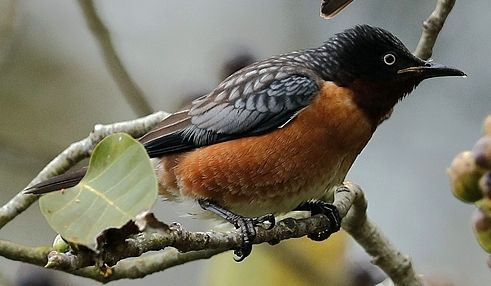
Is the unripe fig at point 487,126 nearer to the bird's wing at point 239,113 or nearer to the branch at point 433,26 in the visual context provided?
the branch at point 433,26

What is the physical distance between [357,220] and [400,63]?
0.59m

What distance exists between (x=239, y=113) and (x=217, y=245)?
110 cm

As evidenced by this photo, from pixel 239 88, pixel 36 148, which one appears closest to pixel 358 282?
pixel 239 88

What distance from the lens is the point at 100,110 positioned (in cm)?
723

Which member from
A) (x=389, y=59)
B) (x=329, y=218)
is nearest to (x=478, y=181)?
(x=329, y=218)

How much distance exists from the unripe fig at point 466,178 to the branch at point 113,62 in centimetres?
204

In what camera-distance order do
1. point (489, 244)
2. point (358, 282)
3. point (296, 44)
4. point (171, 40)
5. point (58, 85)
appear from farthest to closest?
point (171, 40), point (296, 44), point (58, 85), point (358, 282), point (489, 244)

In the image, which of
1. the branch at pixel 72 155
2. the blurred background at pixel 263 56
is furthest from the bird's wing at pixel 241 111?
the blurred background at pixel 263 56

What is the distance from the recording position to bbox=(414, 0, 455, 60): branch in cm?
282

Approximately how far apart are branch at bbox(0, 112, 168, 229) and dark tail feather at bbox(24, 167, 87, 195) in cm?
4

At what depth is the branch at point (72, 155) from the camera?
2.89 metres

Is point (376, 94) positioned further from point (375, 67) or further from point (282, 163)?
point (282, 163)

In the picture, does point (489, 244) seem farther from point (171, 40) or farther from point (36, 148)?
point (171, 40)

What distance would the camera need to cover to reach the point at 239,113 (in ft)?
10.8
